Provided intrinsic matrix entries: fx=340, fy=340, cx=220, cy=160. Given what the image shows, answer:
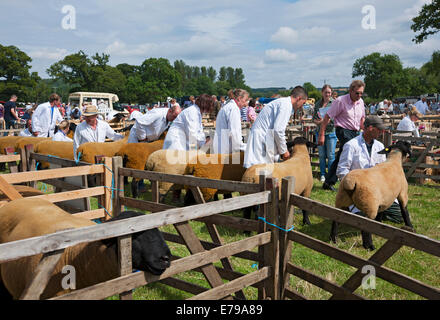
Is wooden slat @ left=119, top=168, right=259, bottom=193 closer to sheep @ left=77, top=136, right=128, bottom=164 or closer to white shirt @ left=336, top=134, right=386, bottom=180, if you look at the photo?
white shirt @ left=336, top=134, right=386, bottom=180

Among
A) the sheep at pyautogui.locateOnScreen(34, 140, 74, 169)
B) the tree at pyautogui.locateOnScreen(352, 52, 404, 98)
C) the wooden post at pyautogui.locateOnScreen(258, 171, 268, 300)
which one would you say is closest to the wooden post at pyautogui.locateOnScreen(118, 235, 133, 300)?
the wooden post at pyautogui.locateOnScreen(258, 171, 268, 300)

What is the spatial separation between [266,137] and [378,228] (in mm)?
3223

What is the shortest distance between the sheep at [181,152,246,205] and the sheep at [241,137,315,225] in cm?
76

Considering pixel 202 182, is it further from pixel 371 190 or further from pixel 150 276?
pixel 371 190

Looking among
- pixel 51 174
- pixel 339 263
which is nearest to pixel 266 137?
pixel 339 263

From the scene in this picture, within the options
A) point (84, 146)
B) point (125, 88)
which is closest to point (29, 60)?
point (125, 88)

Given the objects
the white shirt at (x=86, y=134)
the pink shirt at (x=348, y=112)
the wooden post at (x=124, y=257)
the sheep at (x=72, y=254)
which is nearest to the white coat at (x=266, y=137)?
the pink shirt at (x=348, y=112)

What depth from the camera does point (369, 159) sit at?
550cm

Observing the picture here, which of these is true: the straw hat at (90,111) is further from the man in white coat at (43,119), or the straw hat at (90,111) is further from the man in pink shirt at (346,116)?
the man in pink shirt at (346,116)

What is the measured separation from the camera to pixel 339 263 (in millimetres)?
4270

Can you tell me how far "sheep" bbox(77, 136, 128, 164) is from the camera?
7.02 meters

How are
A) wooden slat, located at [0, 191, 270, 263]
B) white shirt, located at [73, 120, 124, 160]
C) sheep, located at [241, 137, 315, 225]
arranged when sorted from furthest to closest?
white shirt, located at [73, 120, 124, 160]
sheep, located at [241, 137, 315, 225]
wooden slat, located at [0, 191, 270, 263]
